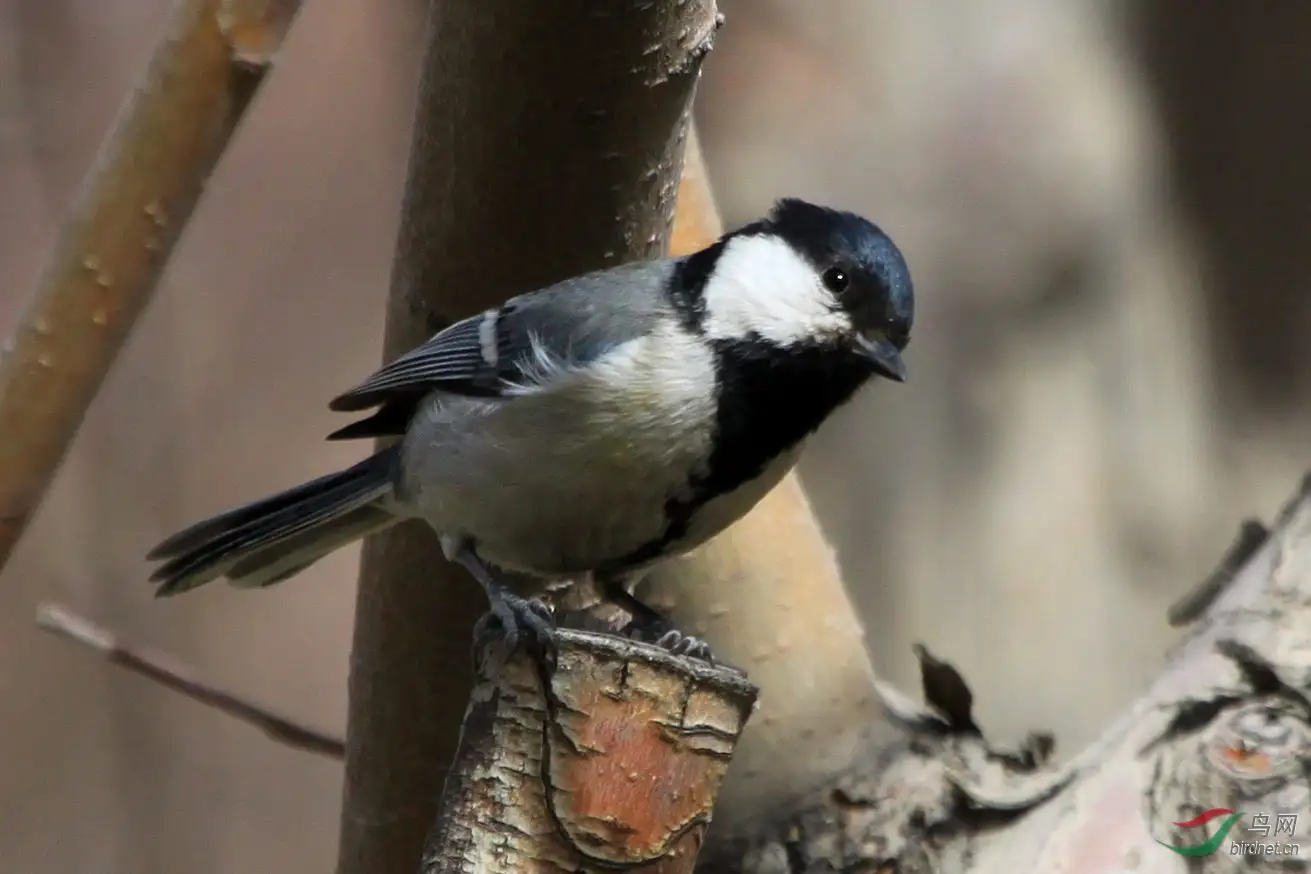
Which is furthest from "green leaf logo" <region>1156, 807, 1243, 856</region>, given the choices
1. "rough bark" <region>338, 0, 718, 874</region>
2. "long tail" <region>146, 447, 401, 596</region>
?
"long tail" <region>146, 447, 401, 596</region>

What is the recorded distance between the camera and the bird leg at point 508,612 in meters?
0.70

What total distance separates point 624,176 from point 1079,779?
1.88 feet

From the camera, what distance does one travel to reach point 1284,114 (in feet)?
6.31

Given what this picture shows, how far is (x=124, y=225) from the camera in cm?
64

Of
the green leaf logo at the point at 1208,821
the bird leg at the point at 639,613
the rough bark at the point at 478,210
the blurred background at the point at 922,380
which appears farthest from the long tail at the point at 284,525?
the blurred background at the point at 922,380

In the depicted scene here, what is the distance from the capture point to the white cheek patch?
900 millimetres

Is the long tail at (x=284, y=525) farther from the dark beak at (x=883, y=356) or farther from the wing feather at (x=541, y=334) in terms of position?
the dark beak at (x=883, y=356)

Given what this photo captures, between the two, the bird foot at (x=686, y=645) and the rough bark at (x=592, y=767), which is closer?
the rough bark at (x=592, y=767)

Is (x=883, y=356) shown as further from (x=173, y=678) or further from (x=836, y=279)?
(x=173, y=678)

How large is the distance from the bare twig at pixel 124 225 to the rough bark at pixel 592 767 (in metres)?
0.29

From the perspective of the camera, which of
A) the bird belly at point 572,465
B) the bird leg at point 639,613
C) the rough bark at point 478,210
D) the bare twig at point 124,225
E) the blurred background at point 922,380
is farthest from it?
the blurred background at point 922,380

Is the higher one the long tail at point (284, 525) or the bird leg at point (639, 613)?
the long tail at point (284, 525)

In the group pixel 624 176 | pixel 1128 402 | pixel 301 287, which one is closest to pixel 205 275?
pixel 301 287

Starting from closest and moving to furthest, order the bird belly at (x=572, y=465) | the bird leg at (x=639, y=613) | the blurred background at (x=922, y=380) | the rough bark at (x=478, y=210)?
1. the rough bark at (x=478, y=210)
2. the bird belly at (x=572, y=465)
3. the bird leg at (x=639, y=613)
4. the blurred background at (x=922, y=380)
